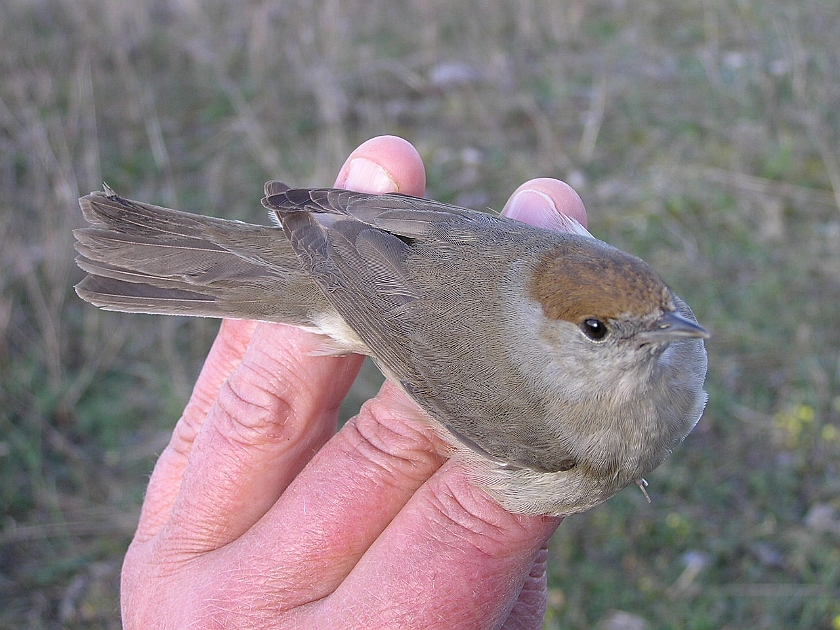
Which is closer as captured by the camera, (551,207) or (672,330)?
(672,330)

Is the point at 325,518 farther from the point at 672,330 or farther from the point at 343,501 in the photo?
the point at 672,330

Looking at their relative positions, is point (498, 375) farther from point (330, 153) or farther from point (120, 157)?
point (120, 157)

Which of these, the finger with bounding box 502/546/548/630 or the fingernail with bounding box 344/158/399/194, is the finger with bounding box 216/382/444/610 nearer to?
the finger with bounding box 502/546/548/630

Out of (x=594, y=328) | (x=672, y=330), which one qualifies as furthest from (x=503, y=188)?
(x=672, y=330)

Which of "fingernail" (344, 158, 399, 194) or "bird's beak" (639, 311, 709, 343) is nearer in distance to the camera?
"bird's beak" (639, 311, 709, 343)

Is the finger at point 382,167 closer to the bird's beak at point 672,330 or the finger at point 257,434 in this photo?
the finger at point 257,434

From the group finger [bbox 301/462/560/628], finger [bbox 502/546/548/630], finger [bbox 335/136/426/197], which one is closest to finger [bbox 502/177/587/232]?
finger [bbox 335/136/426/197]

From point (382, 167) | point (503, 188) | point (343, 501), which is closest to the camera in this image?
point (343, 501)

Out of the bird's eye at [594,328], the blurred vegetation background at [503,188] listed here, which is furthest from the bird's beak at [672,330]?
the blurred vegetation background at [503,188]

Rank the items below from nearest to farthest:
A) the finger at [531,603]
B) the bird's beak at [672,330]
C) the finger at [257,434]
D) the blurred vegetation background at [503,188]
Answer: the bird's beak at [672,330], the finger at [257,434], the finger at [531,603], the blurred vegetation background at [503,188]
